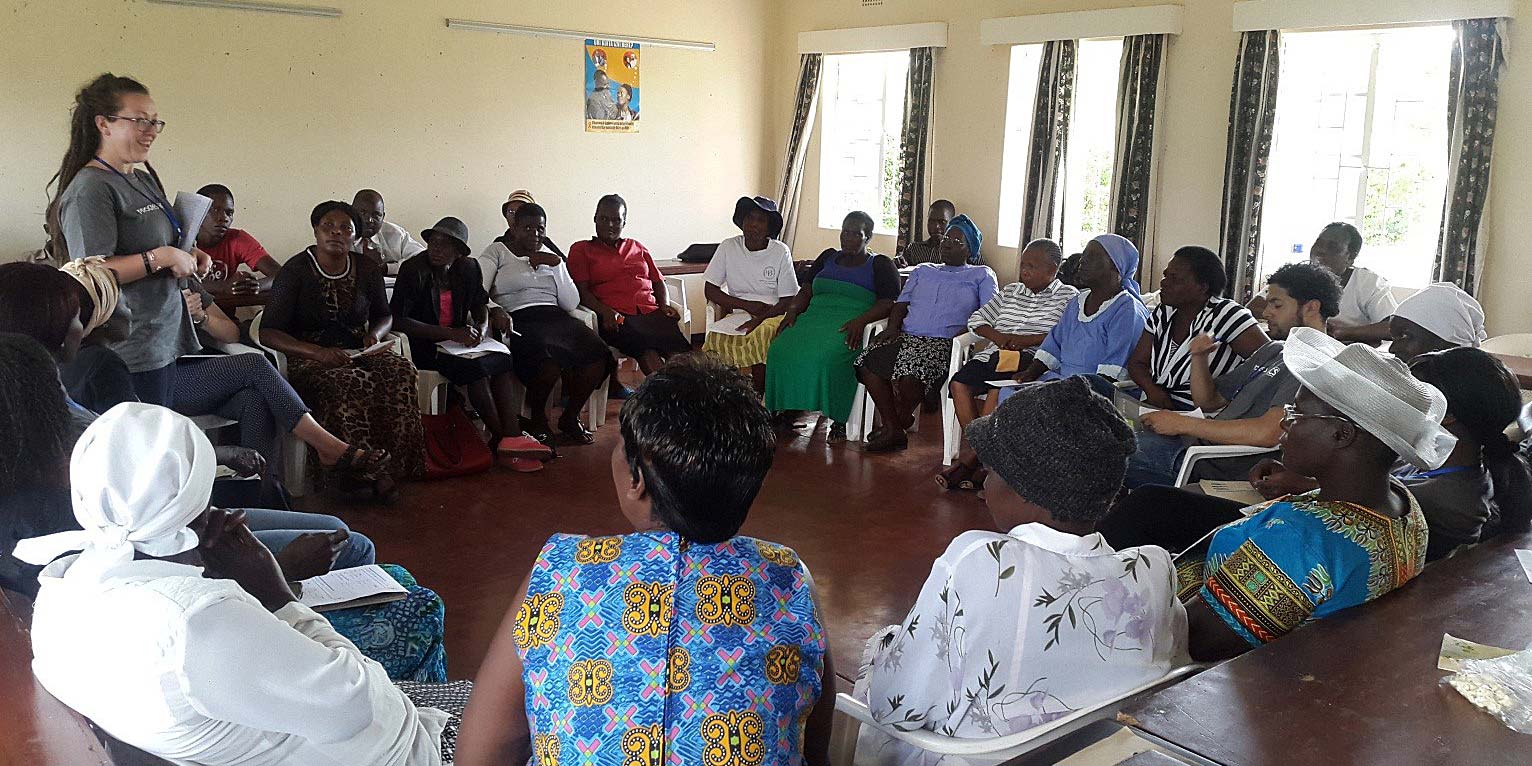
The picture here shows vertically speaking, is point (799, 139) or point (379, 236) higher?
point (799, 139)

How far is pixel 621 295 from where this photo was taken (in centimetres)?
603

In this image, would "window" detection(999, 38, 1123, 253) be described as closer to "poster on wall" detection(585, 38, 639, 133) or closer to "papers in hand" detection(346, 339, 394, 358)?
"poster on wall" detection(585, 38, 639, 133)

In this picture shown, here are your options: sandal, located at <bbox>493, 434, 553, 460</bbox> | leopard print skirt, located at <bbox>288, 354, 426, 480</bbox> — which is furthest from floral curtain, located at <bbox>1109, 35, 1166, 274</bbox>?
leopard print skirt, located at <bbox>288, 354, 426, 480</bbox>

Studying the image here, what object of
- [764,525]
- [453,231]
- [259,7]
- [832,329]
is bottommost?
[764,525]

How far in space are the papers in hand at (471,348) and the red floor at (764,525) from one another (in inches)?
20.6

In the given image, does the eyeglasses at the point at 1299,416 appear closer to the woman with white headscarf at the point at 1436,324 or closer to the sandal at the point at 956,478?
the woman with white headscarf at the point at 1436,324

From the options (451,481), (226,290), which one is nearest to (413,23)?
(226,290)

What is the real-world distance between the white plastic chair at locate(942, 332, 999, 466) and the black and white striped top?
1.08 m

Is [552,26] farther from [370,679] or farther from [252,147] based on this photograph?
[370,679]

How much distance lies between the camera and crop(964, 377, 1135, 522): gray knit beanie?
1787mm

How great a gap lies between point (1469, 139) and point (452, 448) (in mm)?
4902

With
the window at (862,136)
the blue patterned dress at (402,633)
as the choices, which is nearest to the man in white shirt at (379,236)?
the window at (862,136)

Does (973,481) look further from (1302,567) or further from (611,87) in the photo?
(611,87)

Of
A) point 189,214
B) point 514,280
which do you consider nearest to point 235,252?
point 514,280
